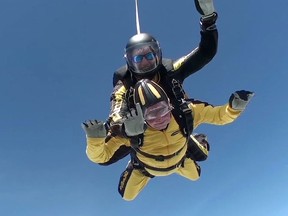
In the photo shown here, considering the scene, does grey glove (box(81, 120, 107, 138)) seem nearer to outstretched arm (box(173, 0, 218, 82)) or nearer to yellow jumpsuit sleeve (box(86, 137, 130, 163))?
yellow jumpsuit sleeve (box(86, 137, 130, 163))

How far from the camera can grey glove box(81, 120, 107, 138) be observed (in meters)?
4.29

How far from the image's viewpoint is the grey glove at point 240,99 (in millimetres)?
4848

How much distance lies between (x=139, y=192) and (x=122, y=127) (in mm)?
2097

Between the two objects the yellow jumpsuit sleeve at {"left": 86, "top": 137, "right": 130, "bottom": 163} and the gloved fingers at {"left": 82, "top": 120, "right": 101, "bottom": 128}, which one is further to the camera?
the yellow jumpsuit sleeve at {"left": 86, "top": 137, "right": 130, "bottom": 163}

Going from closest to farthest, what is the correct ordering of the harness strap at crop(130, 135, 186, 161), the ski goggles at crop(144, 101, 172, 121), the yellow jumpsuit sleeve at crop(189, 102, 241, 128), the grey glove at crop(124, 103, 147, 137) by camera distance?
the grey glove at crop(124, 103, 147, 137) < the ski goggles at crop(144, 101, 172, 121) < the harness strap at crop(130, 135, 186, 161) < the yellow jumpsuit sleeve at crop(189, 102, 241, 128)

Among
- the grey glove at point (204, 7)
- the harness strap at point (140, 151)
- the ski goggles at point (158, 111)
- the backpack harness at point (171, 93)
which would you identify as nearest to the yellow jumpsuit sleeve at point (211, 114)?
the backpack harness at point (171, 93)

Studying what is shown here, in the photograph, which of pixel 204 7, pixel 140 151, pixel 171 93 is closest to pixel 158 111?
pixel 171 93

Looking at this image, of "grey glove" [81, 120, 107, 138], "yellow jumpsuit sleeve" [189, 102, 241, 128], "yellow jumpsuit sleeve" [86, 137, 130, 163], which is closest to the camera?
"grey glove" [81, 120, 107, 138]

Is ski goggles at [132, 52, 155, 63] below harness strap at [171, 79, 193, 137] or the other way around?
the other way around

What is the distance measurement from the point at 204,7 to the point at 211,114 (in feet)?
4.25

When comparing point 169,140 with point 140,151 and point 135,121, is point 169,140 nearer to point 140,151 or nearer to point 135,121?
point 140,151

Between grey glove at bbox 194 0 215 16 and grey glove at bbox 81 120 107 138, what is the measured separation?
1507mm

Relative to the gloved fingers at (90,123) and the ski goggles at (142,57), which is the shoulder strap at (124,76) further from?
the gloved fingers at (90,123)

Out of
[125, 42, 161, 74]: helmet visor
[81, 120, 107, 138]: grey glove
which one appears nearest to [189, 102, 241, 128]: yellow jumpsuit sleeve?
[125, 42, 161, 74]: helmet visor
